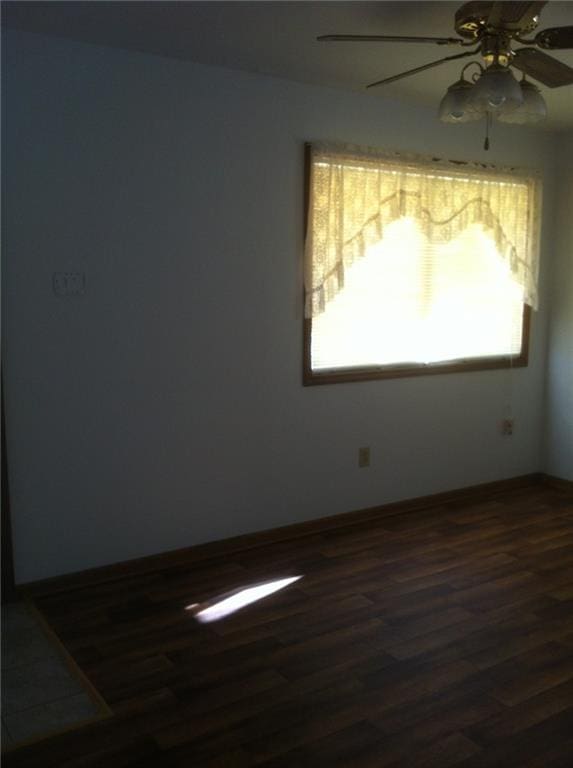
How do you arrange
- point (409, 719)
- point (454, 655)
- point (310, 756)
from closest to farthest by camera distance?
point (310, 756) → point (409, 719) → point (454, 655)

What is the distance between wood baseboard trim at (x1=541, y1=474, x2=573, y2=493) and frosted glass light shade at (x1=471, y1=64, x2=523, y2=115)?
3.20 m

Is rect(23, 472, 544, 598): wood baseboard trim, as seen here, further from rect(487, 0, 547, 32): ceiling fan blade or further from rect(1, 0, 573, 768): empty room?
rect(487, 0, 547, 32): ceiling fan blade

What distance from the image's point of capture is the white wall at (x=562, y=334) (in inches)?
190

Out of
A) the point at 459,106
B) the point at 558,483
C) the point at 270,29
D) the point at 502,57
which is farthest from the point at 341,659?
the point at 558,483

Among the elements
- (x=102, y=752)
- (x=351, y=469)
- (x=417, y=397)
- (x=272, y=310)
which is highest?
(x=272, y=310)

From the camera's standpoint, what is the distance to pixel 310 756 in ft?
7.11

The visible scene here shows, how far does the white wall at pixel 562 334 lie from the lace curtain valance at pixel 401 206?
229 millimetres

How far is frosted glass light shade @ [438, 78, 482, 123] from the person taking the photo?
8.30 ft

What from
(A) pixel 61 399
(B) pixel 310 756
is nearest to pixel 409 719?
(B) pixel 310 756

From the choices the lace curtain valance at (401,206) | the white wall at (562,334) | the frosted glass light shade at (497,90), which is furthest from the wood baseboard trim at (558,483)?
the frosted glass light shade at (497,90)

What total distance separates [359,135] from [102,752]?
318 centimetres

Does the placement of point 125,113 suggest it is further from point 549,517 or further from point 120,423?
point 549,517

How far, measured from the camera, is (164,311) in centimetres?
344

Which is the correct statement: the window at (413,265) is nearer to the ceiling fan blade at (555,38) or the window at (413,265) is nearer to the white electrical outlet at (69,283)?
the white electrical outlet at (69,283)
